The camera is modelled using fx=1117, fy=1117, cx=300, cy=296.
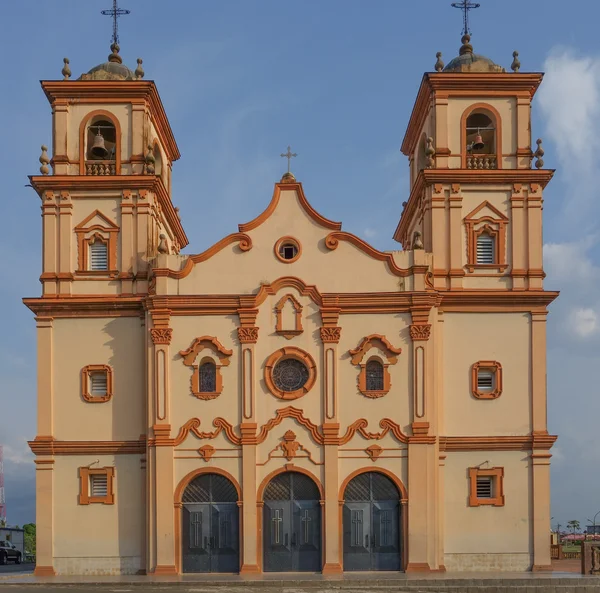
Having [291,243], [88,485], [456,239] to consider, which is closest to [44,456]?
[88,485]

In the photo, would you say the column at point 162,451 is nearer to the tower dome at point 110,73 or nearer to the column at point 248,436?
the column at point 248,436

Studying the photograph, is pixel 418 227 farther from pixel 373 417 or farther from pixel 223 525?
pixel 223 525

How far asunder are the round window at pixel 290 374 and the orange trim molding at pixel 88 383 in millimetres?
5415

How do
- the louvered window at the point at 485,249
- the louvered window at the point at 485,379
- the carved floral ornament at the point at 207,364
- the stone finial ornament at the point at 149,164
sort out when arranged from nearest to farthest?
the carved floral ornament at the point at 207,364
the louvered window at the point at 485,379
the louvered window at the point at 485,249
the stone finial ornament at the point at 149,164

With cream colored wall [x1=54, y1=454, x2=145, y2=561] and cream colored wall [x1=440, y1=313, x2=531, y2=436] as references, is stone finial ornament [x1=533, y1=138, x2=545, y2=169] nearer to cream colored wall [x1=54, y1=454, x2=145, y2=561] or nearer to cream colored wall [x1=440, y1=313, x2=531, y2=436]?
cream colored wall [x1=440, y1=313, x2=531, y2=436]

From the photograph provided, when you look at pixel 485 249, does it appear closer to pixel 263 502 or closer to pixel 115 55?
pixel 263 502

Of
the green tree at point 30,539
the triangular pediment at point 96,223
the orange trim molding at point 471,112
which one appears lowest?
the green tree at point 30,539

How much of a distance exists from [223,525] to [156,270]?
8.39 metres

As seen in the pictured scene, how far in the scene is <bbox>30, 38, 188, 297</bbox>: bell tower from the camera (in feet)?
121

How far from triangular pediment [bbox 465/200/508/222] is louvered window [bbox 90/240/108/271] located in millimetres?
12132

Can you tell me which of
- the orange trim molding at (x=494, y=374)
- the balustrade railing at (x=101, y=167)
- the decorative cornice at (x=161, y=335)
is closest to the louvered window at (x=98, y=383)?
the decorative cornice at (x=161, y=335)

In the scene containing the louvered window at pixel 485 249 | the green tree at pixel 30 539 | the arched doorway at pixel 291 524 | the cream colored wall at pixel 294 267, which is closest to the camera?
the arched doorway at pixel 291 524

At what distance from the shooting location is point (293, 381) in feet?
117

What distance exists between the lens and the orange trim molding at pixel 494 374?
119 ft
